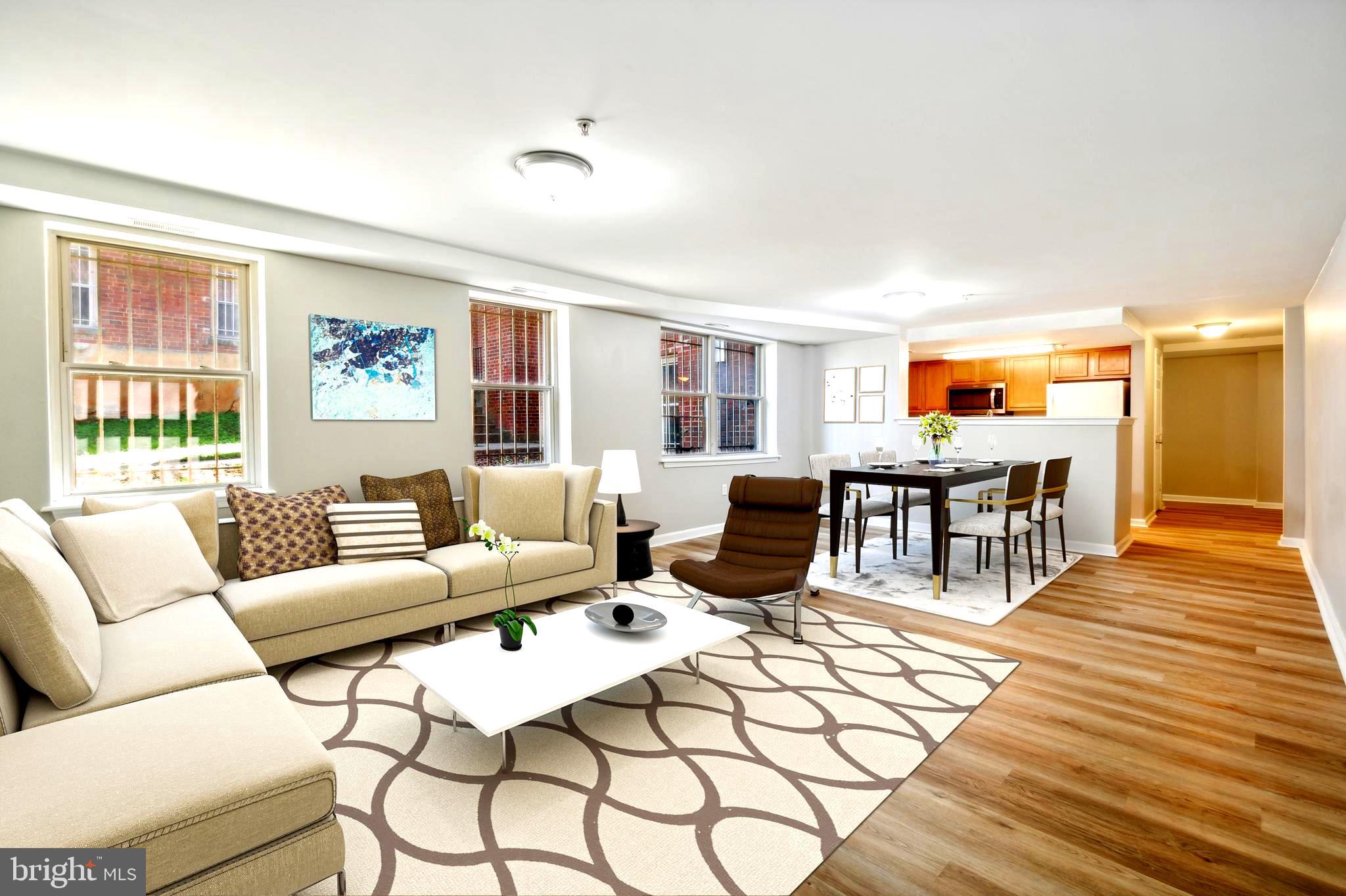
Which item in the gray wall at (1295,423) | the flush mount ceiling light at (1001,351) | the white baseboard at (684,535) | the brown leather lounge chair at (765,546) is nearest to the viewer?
the brown leather lounge chair at (765,546)

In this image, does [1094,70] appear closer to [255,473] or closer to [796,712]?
[796,712]

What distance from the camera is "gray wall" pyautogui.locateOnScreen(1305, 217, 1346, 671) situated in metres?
3.33

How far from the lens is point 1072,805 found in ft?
6.45

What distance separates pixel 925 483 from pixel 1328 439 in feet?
8.25

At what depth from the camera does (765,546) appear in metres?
3.88

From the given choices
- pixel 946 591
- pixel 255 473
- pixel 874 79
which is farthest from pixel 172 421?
pixel 946 591

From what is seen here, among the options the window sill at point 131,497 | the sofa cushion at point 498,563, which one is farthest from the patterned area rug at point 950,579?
the window sill at point 131,497

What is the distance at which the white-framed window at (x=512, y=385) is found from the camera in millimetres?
5004

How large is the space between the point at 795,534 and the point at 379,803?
2614 mm

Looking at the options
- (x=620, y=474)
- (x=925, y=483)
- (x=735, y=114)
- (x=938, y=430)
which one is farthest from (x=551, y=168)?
(x=938, y=430)

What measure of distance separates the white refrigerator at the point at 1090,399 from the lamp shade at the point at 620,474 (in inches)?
225

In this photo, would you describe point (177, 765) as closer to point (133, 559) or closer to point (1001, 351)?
point (133, 559)

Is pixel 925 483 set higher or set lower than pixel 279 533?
higher

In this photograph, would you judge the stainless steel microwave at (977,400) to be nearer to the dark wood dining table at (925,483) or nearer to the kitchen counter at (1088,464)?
the kitchen counter at (1088,464)
